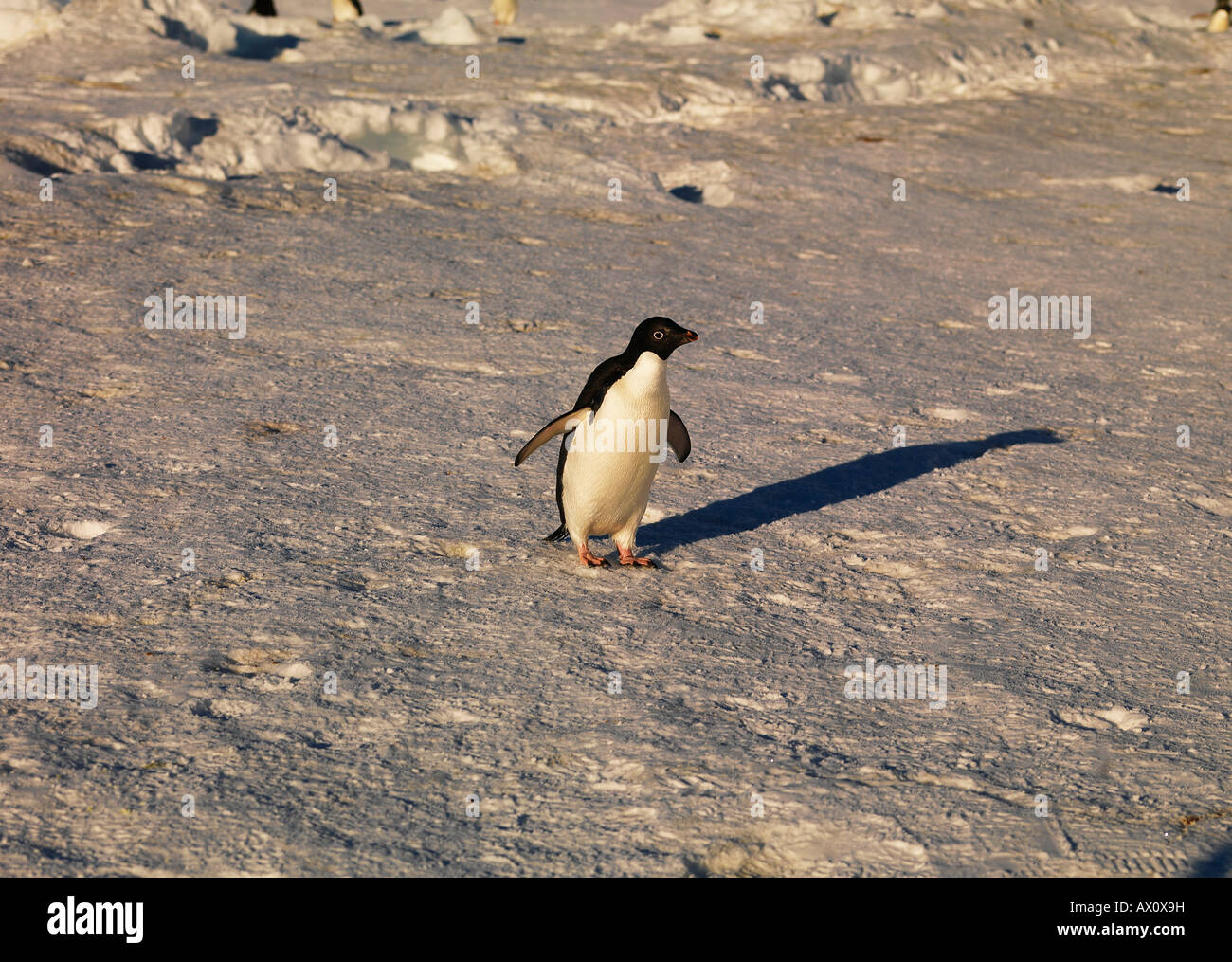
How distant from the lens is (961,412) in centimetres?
674

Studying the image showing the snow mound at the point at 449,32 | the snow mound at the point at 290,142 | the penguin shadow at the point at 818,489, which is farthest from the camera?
the snow mound at the point at 449,32

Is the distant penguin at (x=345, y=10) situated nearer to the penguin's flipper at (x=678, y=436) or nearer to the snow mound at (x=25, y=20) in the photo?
the snow mound at (x=25, y=20)

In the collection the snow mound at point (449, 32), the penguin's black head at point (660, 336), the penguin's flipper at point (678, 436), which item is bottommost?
the penguin's flipper at point (678, 436)

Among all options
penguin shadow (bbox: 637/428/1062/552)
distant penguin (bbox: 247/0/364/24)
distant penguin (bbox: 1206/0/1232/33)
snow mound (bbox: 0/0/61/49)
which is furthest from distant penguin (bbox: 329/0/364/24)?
penguin shadow (bbox: 637/428/1062/552)

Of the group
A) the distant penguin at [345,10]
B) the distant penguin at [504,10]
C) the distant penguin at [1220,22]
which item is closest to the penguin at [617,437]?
the distant penguin at [345,10]

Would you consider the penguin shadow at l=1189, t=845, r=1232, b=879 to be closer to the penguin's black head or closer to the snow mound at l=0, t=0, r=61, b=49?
the penguin's black head

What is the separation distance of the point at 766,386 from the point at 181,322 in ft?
10.9

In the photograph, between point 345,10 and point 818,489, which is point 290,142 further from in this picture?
point 345,10

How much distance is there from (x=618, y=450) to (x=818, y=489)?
1407mm

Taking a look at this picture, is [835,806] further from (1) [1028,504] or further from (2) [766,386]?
(2) [766,386]

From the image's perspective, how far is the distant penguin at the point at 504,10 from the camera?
17.7 m

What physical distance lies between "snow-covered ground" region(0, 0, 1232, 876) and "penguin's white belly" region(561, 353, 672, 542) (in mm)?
261

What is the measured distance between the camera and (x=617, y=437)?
4.65m
